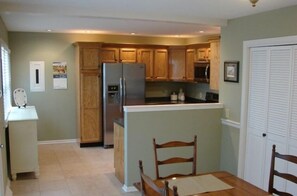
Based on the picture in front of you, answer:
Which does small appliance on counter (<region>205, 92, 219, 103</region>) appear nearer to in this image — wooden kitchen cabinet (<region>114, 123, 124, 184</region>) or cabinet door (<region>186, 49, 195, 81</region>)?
cabinet door (<region>186, 49, 195, 81</region>)

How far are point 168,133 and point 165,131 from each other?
6cm

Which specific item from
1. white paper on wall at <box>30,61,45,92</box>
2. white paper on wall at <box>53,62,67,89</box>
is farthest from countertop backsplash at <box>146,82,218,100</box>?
white paper on wall at <box>30,61,45,92</box>

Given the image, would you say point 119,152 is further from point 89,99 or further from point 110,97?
point 89,99

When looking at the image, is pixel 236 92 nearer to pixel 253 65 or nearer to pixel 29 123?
pixel 253 65

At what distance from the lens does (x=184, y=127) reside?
4.58 meters

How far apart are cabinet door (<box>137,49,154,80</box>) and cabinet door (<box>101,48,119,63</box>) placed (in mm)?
551

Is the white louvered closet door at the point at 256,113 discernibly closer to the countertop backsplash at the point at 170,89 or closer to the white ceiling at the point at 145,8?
the white ceiling at the point at 145,8

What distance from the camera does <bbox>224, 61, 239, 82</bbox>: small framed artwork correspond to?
442 centimetres

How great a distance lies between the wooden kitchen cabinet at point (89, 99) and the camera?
6.54m

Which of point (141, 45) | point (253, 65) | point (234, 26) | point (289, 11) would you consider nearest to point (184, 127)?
point (253, 65)

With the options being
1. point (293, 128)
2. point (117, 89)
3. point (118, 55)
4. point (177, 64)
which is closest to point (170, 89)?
point (177, 64)

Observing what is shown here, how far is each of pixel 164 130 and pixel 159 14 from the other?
5.25 ft

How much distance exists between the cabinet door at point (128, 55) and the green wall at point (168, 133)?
293 centimetres

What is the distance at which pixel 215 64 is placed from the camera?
19.5 feet
